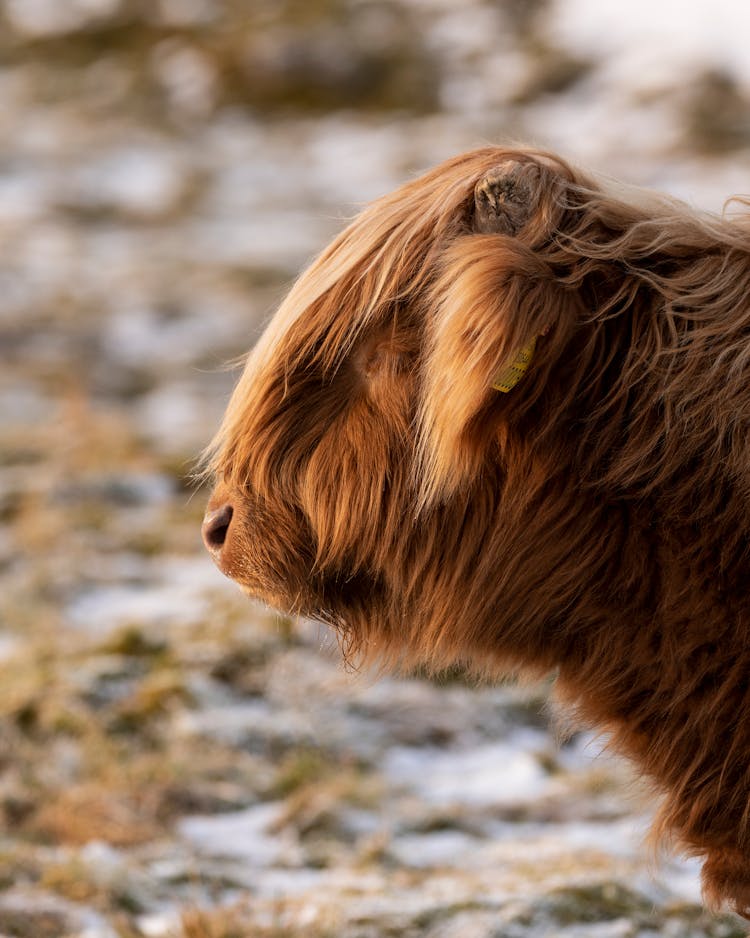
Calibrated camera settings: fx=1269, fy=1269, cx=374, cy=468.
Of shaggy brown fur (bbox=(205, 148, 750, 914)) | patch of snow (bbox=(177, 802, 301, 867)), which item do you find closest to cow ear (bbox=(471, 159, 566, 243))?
shaggy brown fur (bbox=(205, 148, 750, 914))

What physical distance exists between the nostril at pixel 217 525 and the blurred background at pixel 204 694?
0.77 metres

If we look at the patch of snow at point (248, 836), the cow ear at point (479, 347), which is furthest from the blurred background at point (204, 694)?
the cow ear at point (479, 347)

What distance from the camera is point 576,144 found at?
65.2 feet

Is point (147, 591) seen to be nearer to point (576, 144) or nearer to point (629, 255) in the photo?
point (629, 255)

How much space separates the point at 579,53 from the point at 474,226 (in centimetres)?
2341

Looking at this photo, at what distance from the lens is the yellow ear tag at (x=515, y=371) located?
2.17 metres

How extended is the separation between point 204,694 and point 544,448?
10.4ft

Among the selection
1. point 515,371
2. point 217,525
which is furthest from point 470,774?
point 515,371

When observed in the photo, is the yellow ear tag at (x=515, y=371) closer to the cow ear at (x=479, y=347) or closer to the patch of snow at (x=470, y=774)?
the cow ear at (x=479, y=347)

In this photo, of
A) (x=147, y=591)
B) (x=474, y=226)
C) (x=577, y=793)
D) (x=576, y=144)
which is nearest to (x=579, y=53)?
(x=576, y=144)

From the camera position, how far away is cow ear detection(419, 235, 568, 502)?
2.11 metres

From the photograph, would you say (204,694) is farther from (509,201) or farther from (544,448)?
(509,201)

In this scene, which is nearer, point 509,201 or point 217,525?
point 509,201

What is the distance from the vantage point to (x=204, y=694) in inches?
204
